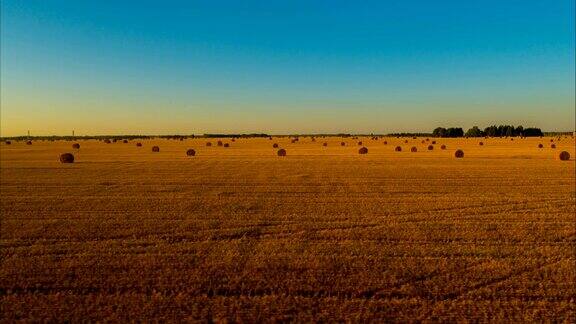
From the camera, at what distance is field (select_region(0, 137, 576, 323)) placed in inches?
276

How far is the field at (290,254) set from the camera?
7.02 m

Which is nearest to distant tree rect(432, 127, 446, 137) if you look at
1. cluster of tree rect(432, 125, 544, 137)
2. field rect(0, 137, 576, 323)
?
cluster of tree rect(432, 125, 544, 137)

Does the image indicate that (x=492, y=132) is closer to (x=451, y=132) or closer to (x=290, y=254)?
(x=451, y=132)

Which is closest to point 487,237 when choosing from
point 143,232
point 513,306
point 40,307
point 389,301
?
point 513,306

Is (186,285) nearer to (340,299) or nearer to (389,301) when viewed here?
(340,299)

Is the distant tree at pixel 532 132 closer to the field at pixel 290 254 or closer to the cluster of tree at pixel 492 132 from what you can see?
the cluster of tree at pixel 492 132

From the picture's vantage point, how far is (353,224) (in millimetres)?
12289

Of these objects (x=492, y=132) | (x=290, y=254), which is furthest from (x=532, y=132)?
(x=290, y=254)

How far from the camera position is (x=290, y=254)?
31.6ft

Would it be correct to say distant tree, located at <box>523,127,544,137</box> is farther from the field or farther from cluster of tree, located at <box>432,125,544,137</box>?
the field

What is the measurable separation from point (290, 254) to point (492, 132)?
7658 inches

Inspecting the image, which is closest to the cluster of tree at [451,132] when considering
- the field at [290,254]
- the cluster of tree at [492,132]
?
the cluster of tree at [492,132]

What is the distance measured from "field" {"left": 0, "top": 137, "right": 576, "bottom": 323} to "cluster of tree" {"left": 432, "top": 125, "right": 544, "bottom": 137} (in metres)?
169

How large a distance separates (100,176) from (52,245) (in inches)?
576
